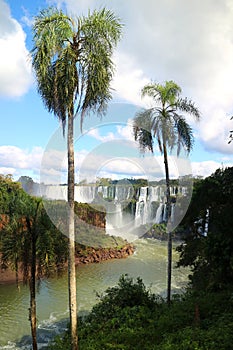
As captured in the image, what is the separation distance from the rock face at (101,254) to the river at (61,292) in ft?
3.02

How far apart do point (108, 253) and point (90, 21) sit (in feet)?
92.0

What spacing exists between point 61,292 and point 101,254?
11482mm

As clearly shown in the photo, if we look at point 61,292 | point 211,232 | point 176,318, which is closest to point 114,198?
point 211,232

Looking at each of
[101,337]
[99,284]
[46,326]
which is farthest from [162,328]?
[99,284]

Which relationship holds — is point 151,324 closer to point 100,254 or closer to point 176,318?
point 176,318

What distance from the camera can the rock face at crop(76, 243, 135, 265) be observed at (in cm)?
3070

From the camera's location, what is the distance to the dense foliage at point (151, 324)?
6.59 meters

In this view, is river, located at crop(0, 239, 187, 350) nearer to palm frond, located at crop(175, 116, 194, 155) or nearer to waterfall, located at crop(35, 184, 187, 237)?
waterfall, located at crop(35, 184, 187, 237)

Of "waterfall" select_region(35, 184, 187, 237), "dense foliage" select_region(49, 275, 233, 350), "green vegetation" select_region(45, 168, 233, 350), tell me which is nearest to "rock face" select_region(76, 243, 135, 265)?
"waterfall" select_region(35, 184, 187, 237)

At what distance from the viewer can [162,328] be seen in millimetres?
8203

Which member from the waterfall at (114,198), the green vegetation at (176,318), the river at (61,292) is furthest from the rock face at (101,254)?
the green vegetation at (176,318)

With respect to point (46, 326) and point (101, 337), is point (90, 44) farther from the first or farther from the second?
point (46, 326)

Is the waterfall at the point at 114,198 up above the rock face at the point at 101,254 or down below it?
above

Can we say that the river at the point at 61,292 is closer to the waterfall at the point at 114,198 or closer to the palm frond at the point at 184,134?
the waterfall at the point at 114,198
